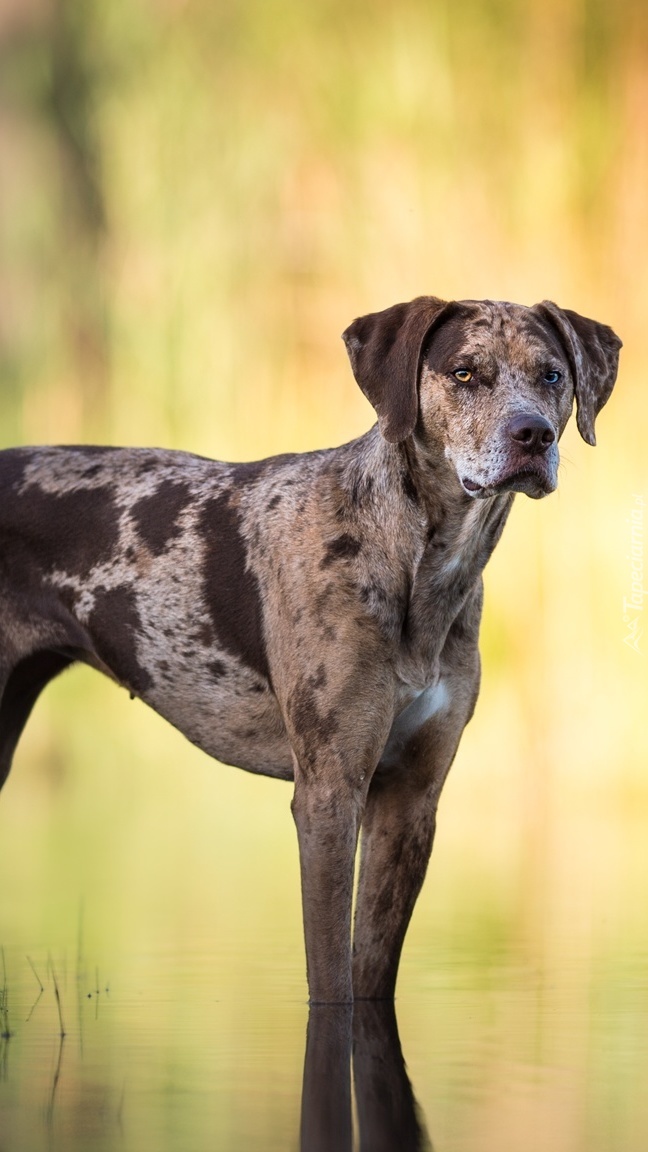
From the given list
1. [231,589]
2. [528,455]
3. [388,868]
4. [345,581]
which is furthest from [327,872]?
[528,455]

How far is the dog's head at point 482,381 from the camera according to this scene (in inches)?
216

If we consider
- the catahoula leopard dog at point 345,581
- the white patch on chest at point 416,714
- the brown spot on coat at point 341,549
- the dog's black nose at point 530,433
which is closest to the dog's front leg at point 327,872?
the catahoula leopard dog at point 345,581

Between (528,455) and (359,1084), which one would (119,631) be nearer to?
(528,455)

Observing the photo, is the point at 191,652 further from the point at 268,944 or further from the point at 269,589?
the point at 268,944

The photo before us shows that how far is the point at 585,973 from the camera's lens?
21.9ft

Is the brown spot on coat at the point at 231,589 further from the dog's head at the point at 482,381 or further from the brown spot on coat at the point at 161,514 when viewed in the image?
the dog's head at the point at 482,381

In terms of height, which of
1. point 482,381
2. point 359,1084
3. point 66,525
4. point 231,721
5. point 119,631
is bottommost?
point 359,1084

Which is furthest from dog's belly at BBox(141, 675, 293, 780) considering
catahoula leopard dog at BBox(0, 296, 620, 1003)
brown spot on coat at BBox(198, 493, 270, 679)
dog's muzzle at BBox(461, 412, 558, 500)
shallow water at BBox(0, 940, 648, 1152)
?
dog's muzzle at BBox(461, 412, 558, 500)

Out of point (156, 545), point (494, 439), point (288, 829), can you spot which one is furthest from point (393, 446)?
point (288, 829)

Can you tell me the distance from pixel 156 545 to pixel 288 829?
16.5ft

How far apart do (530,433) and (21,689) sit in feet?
7.44

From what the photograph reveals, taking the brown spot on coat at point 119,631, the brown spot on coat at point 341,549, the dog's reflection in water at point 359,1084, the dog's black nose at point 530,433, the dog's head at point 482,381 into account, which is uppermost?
the dog's head at point 482,381

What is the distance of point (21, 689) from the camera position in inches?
272

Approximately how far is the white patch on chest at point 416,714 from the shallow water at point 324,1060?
781 millimetres
